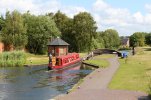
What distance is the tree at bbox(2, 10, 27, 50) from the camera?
7412 cm

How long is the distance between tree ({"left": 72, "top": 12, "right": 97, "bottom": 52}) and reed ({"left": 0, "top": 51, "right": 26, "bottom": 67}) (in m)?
39.6

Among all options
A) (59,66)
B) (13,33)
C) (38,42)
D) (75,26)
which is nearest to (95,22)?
(75,26)

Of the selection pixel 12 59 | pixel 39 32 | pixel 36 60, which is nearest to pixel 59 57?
pixel 12 59

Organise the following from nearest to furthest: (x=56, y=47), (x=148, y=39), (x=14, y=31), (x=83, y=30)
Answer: (x=56, y=47) < (x=14, y=31) < (x=83, y=30) < (x=148, y=39)

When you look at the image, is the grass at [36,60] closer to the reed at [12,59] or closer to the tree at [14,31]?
the reed at [12,59]

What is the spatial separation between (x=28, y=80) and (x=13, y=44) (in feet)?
124

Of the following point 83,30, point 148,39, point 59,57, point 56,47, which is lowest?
point 59,57

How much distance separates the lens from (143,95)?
22672 millimetres

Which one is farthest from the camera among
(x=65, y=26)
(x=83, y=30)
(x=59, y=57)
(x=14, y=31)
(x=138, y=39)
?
(x=138, y=39)

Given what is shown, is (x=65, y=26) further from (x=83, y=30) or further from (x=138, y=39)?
(x=138, y=39)

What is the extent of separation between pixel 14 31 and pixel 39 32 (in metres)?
6.84

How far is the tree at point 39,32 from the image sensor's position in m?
79.6

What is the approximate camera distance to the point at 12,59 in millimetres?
58156

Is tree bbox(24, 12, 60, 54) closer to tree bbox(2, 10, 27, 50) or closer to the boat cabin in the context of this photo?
tree bbox(2, 10, 27, 50)
